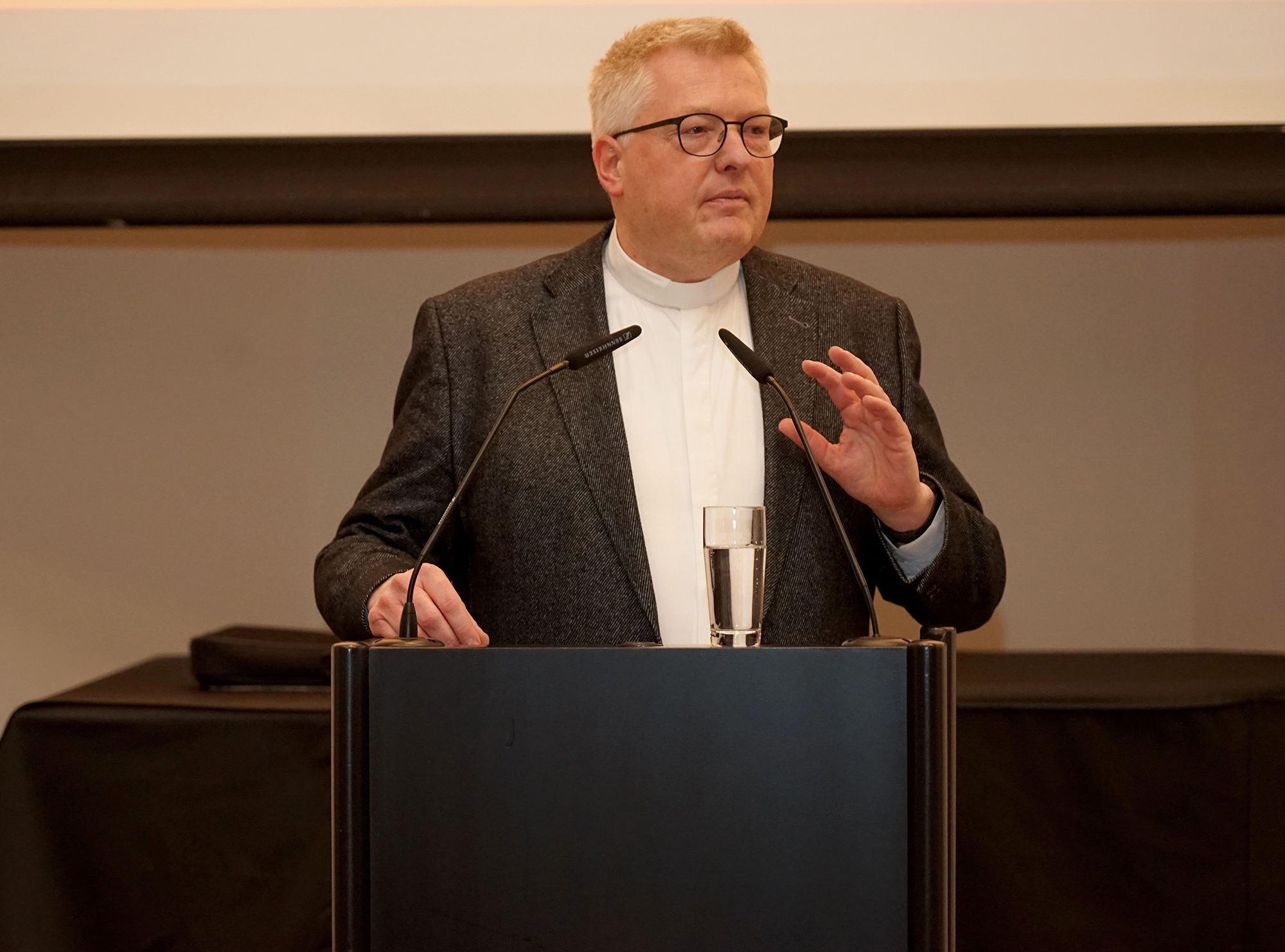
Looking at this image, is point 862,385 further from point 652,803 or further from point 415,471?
point 415,471

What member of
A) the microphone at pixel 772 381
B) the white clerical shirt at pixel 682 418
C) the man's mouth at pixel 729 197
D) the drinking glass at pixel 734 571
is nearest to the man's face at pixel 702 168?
the man's mouth at pixel 729 197

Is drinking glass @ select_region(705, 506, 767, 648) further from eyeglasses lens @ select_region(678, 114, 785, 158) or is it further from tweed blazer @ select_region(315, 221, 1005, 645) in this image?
eyeglasses lens @ select_region(678, 114, 785, 158)

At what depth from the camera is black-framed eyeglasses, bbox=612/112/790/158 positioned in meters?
1.52

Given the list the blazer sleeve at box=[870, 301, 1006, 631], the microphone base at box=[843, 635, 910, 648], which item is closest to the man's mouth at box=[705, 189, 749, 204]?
the blazer sleeve at box=[870, 301, 1006, 631]

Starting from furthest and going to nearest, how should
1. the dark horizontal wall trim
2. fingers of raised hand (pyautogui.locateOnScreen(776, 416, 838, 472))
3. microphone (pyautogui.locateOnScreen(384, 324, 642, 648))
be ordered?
the dark horizontal wall trim
fingers of raised hand (pyautogui.locateOnScreen(776, 416, 838, 472))
microphone (pyautogui.locateOnScreen(384, 324, 642, 648))

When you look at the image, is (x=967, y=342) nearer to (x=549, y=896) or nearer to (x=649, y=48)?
(x=649, y=48)

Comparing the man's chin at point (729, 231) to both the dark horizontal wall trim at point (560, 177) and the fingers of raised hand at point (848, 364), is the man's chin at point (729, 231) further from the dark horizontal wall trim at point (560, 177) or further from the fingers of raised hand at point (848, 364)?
the dark horizontal wall trim at point (560, 177)

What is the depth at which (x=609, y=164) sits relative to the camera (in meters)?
1.68

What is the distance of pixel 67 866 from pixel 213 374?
52.8 inches

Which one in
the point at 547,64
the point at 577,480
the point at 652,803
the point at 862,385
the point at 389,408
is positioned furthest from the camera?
the point at 389,408

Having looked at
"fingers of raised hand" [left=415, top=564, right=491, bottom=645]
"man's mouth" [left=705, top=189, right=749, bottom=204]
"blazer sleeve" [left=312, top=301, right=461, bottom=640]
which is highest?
"man's mouth" [left=705, top=189, right=749, bottom=204]

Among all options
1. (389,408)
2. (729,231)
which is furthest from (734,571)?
(389,408)

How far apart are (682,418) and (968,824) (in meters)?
1.02

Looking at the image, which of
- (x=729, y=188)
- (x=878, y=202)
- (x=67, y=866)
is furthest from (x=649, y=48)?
(x=67, y=866)
